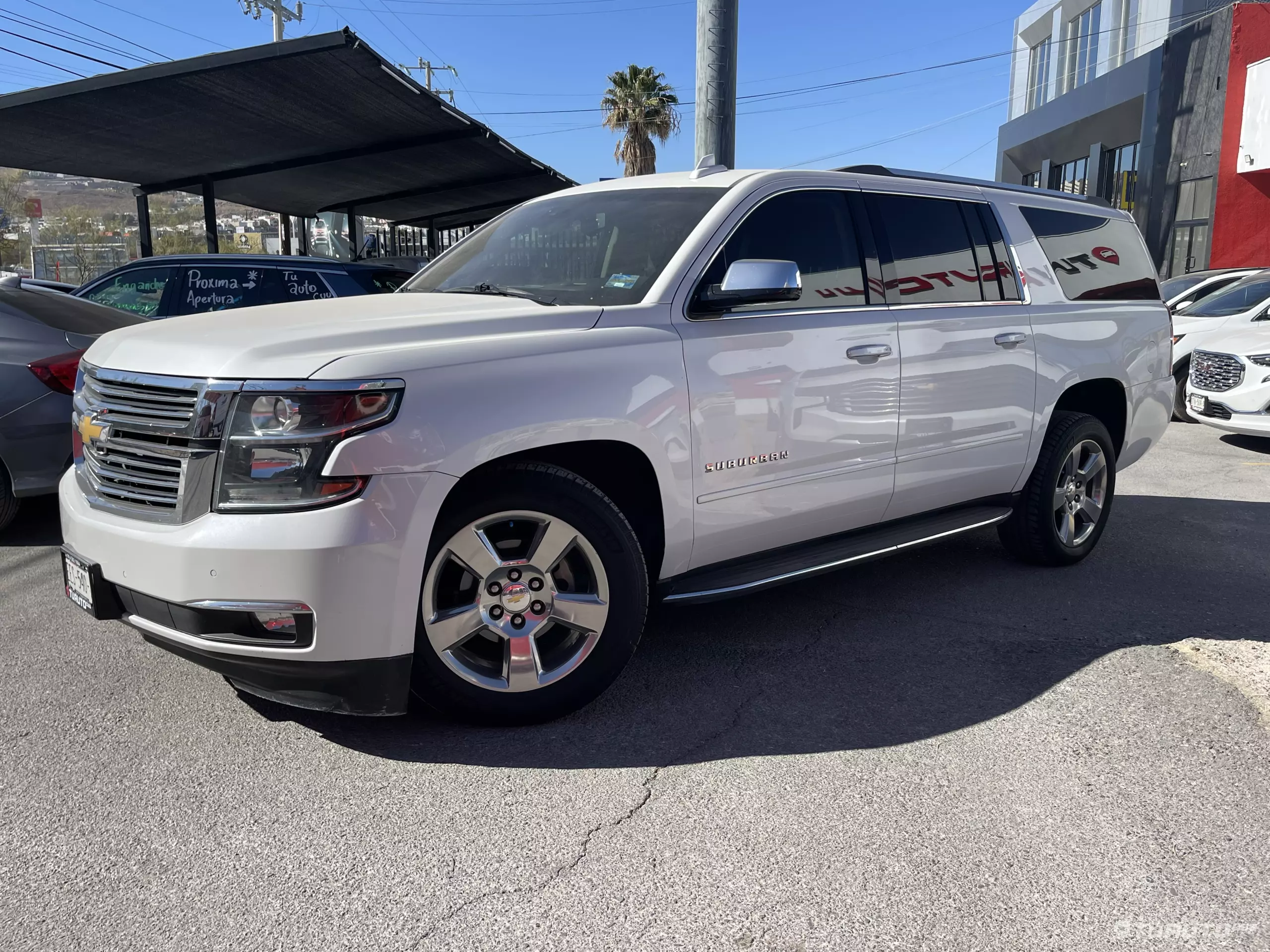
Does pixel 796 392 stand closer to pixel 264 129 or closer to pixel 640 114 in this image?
pixel 264 129

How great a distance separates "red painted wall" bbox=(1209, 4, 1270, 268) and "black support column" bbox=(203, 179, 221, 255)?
22.1m

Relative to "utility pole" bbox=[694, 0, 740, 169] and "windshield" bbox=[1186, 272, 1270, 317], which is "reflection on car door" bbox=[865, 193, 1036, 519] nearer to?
"utility pole" bbox=[694, 0, 740, 169]

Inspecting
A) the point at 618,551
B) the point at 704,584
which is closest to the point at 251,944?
the point at 618,551

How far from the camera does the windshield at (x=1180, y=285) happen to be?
13.4 m

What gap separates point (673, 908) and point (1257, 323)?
34.3 ft

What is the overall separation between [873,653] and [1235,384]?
727 cm

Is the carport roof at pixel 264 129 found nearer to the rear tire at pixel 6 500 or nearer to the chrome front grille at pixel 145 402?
the rear tire at pixel 6 500

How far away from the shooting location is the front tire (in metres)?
3.11

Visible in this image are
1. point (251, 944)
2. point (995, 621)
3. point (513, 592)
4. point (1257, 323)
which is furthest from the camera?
point (1257, 323)

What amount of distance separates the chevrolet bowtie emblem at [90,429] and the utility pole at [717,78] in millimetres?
7094

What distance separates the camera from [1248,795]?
2998 millimetres

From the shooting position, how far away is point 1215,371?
9.70m

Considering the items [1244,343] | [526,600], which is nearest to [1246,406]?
[1244,343]

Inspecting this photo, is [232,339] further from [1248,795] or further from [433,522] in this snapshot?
[1248,795]
